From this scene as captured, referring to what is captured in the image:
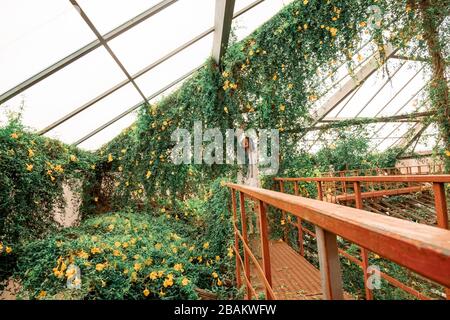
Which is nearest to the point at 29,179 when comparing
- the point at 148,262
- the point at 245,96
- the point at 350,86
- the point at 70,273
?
the point at 70,273

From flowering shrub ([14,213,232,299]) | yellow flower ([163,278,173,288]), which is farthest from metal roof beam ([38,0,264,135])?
yellow flower ([163,278,173,288])

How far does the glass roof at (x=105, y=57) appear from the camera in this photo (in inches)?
122

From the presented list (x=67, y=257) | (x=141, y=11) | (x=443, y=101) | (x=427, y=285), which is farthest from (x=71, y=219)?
(x=443, y=101)

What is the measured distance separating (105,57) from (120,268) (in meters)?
2.87

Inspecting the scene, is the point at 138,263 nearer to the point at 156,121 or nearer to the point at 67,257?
the point at 67,257

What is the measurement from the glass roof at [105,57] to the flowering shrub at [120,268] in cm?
204

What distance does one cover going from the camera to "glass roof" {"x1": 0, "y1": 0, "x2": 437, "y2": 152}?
3.11 meters

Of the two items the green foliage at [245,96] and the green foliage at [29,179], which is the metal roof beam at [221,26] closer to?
the green foliage at [245,96]

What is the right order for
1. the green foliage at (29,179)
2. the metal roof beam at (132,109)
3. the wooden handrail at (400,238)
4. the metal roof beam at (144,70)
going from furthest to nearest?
the metal roof beam at (132,109) < the metal roof beam at (144,70) < the green foliage at (29,179) < the wooden handrail at (400,238)

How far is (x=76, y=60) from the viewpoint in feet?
12.1

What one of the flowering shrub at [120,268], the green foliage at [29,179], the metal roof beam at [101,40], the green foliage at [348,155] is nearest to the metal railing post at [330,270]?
the flowering shrub at [120,268]

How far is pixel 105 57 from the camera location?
12.9 feet

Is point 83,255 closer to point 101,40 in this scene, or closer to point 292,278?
point 292,278

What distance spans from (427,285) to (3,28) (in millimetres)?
6333
